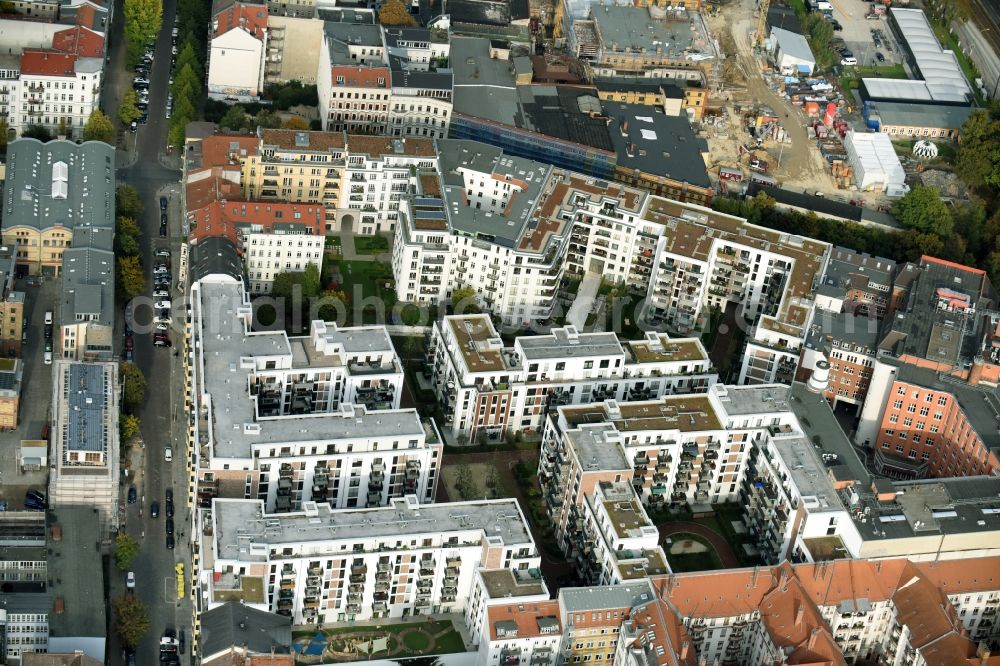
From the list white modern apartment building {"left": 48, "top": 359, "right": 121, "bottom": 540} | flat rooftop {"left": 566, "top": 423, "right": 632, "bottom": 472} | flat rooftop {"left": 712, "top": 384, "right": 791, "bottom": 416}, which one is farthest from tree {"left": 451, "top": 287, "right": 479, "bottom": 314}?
white modern apartment building {"left": 48, "top": 359, "right": 121, "bottom": 540}

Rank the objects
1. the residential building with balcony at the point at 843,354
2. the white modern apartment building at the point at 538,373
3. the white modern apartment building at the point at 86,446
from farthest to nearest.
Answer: the residential building with balcony at the point at 843,354, the white modern apartment building at the point at 538,373, the white modern apartment building at the point at 86,446

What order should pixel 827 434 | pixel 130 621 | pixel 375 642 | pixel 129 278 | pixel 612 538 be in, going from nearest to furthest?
pixel 130 621
pixel 375 642
pixel 612 538
pixel 827 434
pixel 129 278

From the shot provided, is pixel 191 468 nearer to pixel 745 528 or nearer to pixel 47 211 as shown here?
pixel 47 211

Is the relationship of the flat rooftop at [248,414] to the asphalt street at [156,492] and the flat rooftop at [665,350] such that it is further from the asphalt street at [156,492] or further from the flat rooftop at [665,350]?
the flat rooftop at [665,350]

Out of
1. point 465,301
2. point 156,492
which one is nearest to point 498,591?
point 156,492

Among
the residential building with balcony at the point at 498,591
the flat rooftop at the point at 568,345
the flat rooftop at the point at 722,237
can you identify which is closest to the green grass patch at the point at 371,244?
the flat rooftop at the point at 568,345

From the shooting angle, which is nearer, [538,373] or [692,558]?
[692,558]

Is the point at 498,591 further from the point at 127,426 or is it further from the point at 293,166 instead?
the point at 293,166
